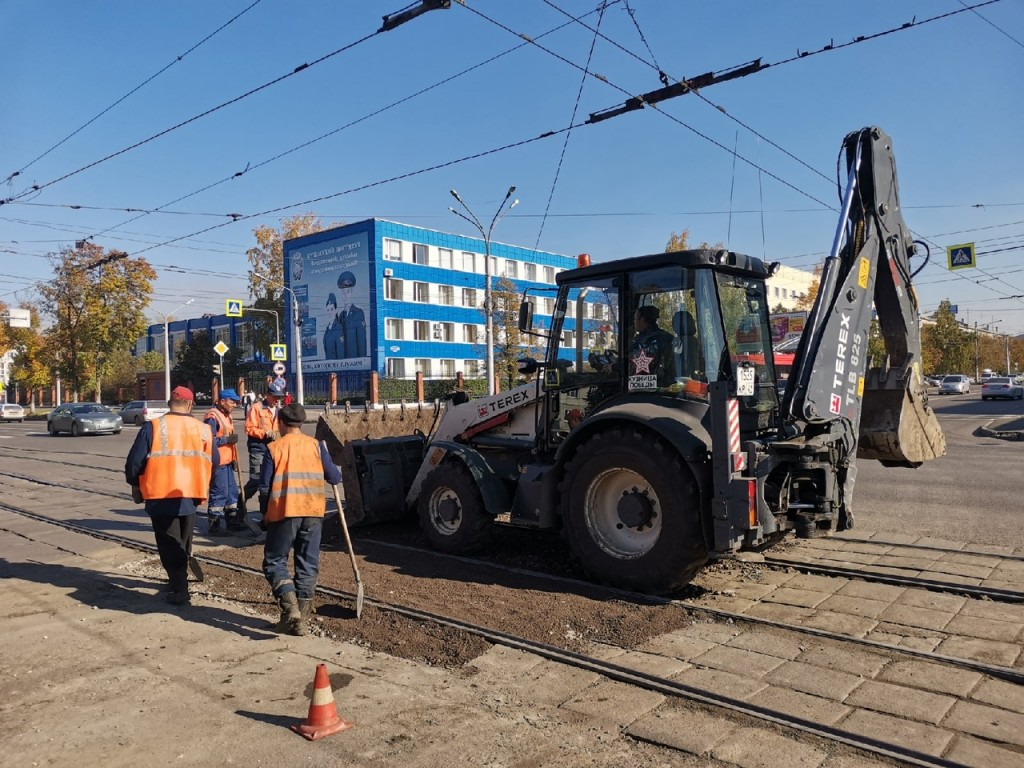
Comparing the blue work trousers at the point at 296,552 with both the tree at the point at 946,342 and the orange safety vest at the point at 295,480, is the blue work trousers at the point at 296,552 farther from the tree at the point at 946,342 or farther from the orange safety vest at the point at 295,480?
the tree at the point at 946,342

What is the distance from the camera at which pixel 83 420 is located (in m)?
30.2

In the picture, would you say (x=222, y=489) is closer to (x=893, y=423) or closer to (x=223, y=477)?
(x=223, y=477)

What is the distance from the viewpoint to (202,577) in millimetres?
6773

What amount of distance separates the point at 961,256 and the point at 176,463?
76.6 feet

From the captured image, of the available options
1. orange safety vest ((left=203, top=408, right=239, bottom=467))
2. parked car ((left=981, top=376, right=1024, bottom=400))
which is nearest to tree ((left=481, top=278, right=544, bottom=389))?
parked car ((left=981, top=376, right=1024, bottom=400))

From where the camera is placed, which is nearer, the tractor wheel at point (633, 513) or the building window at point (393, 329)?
the tractor wheel at point (633, 513)

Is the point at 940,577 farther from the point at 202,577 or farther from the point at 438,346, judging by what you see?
the point at 438,346

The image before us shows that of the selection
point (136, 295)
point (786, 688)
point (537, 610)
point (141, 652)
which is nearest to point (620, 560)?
point (537, 610)

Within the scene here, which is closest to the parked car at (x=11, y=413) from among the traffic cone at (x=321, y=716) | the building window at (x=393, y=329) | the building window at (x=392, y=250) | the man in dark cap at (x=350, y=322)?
the man in dark cap at (x=350, y=322)

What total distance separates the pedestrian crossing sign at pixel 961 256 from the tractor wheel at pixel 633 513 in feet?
67.8

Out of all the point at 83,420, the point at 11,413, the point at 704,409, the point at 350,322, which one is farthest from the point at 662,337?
the point at 11,413

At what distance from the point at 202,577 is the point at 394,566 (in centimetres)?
168

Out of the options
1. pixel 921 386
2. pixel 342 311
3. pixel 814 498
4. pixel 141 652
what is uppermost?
pixel 342 311

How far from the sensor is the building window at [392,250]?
51.2 meters
